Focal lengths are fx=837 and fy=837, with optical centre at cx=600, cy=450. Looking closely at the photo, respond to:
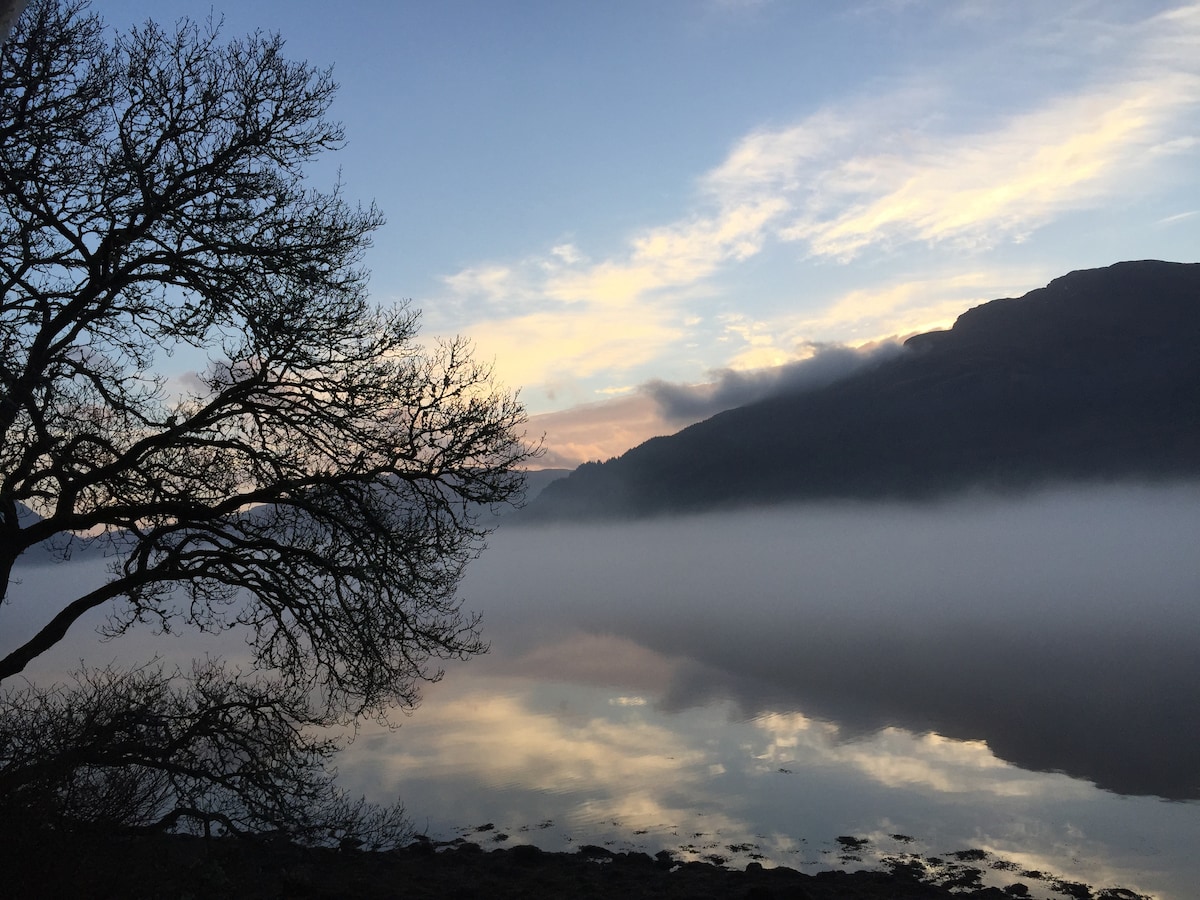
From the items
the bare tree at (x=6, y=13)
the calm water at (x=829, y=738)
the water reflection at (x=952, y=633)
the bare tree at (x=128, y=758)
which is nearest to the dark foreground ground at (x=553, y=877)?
the calm water at (x=829, y=738)

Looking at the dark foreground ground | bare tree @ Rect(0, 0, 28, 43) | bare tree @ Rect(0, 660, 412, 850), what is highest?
bare tree @ Rect(0, 0, 28, 43)

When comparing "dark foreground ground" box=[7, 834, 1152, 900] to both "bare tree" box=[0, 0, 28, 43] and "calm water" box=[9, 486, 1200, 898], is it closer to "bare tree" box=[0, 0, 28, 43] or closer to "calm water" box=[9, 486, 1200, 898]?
"calm water" box=[9, 486, 1200, 898]

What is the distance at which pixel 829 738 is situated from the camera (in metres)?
28.8

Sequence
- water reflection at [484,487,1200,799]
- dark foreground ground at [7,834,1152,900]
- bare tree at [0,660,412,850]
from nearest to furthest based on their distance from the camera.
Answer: bare tree at [0,660,412,850]
dark foreground ground at [7,834,1152,900]
water reflection at [484,487,1200,799]

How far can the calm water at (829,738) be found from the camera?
18.8 m

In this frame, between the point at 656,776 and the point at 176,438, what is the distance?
1948 centimetres

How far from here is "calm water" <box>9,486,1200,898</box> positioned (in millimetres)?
18828

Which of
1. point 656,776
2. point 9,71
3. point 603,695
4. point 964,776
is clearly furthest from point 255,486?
point 603,695

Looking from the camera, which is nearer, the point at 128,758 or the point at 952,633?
the point at 128,758

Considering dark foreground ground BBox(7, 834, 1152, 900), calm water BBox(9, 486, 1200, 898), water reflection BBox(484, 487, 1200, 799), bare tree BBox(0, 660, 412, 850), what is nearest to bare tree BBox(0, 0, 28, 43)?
bare tree BBox(0, 660, 412, 850)

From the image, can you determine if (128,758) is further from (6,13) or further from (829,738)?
(829,738)

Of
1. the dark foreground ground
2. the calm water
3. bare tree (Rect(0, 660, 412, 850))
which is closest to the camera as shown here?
bare tree (Rect(0, 660, 412, 850))

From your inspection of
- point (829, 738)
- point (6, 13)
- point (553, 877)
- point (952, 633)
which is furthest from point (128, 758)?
point (952, 633)

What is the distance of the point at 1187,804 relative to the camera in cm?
2022
